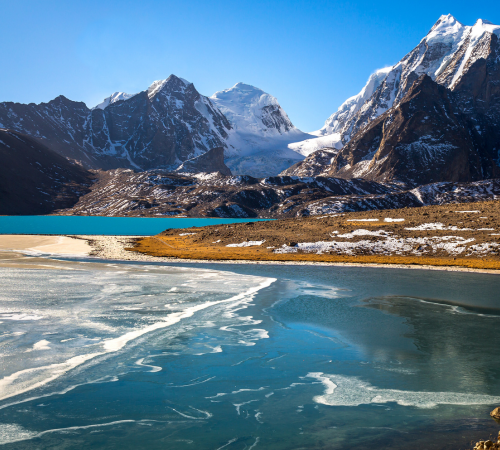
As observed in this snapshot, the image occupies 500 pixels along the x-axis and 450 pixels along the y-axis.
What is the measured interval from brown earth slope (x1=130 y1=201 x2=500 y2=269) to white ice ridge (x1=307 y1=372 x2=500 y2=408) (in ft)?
142

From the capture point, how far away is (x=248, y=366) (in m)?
18.5

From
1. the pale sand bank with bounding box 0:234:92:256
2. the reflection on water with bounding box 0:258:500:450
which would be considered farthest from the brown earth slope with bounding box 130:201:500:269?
the reflection on water with bounding box 0:258:500:450

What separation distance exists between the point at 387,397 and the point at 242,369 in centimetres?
581

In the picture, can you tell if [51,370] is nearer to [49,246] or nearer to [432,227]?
[432,227]

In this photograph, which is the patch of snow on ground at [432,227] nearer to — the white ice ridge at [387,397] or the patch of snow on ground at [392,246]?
the patch of snow on ground at [392,246]

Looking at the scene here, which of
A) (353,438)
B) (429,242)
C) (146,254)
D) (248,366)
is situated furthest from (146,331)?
(429,242)

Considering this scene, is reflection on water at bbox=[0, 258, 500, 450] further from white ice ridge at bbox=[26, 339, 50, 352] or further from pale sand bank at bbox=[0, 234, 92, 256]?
pale sand bank at bbox=[0, 234, 92, 256]

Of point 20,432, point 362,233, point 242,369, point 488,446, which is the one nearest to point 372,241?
point 362,233

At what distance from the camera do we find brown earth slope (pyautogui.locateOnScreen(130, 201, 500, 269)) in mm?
61938

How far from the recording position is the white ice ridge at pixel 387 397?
14.9 metres

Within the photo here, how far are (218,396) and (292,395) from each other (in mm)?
2632

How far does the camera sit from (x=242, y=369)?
59.3 ft

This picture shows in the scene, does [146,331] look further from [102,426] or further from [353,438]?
[353,438]

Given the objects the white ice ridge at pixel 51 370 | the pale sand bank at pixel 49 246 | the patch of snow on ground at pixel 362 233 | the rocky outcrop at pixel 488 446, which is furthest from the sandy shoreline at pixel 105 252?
the rocky outcrop at pixel 488 446
